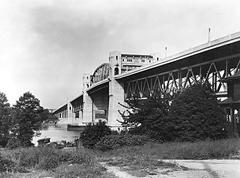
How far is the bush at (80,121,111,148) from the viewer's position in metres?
24.8

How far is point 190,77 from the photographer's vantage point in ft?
176

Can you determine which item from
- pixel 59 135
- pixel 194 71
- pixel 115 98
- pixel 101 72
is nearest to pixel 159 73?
pixel 194 71

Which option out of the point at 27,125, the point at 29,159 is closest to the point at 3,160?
the point at 29,159

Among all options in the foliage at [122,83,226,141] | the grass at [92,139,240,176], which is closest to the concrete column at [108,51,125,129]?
the foliage at [122,83,226,141]

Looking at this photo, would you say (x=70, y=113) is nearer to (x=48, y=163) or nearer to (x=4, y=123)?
(x=4, y=123)

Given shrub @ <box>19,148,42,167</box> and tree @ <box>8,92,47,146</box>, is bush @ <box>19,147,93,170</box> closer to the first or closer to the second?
shrub @ <box>19,148,42,167</box>

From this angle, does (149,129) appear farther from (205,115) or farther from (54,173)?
(54,173)

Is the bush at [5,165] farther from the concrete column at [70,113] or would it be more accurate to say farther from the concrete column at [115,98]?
the concrete column at [70,113]

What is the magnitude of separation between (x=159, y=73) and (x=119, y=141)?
38.9 meters

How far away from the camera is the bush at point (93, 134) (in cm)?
2483

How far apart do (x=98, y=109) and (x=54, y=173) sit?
102 m

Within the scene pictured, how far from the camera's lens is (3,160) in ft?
34.5

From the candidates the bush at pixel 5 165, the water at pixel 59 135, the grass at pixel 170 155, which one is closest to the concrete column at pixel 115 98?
the water at pixel 59 135

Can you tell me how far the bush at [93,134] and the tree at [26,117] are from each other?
74.9ft
